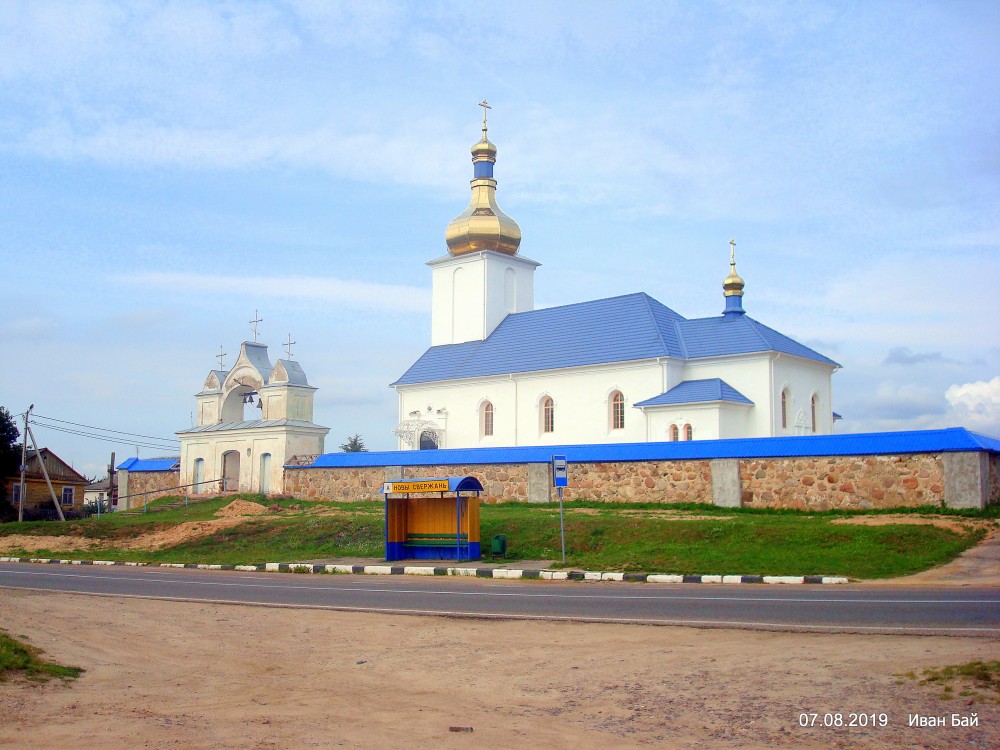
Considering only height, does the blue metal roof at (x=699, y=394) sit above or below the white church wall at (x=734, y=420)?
above

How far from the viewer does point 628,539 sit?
21016 millimetres

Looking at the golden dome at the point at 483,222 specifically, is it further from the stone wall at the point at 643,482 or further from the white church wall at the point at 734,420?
the stone wall at the point at 643,482

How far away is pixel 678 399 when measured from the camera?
34125 millimetres

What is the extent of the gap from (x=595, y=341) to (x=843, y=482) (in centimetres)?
1646

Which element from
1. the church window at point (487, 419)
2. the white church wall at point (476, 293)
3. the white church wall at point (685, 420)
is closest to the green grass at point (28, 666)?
the white church wall at point (685, 420)

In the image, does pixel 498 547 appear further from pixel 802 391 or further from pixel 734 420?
pixel 802 391

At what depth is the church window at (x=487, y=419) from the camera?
4122 centimetres

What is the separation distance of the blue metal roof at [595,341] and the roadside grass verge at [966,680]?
27526 mm

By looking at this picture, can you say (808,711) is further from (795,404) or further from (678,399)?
(795,404)

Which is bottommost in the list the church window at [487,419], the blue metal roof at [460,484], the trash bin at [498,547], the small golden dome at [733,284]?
the trash bin at [498,547]

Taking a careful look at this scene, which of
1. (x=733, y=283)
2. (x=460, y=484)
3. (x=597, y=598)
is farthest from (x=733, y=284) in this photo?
(x=597, y=598)

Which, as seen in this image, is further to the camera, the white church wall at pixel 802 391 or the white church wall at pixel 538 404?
the white church wall at pixel 538 404

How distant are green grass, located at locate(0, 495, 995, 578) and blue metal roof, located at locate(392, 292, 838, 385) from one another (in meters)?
11.0

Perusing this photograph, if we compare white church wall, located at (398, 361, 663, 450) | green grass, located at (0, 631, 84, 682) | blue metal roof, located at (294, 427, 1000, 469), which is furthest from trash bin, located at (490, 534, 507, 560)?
white church wall, located at (398, 361, 663, 450)
